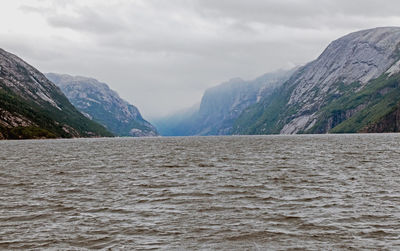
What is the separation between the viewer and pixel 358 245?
17.3 m

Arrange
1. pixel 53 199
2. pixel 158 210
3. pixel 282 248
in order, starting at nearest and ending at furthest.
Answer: pixel 282 248
pixel 158 210
pixel 53 199

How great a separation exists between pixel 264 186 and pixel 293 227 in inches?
574

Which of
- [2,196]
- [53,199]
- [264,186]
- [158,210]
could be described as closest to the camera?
[158,210]

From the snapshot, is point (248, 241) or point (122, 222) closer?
point (248, 241)

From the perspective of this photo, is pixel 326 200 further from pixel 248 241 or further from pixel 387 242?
pixel 248 241

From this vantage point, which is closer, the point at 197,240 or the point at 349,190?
the point at 197,240

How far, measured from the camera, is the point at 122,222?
22.2 metres

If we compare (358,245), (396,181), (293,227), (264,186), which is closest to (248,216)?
(293,227)

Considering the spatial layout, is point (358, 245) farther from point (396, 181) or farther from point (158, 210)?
point (396, 181)

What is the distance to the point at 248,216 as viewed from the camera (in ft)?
76.8

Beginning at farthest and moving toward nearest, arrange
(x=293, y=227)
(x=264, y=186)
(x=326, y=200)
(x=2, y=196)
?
1. (x=264, y=186)
2. (x=2, y=196)
3. (x=326, y=200)
4. (x=293, y=227)

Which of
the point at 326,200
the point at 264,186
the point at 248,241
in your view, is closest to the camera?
the point at 248,241

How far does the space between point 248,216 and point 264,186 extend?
477 inches

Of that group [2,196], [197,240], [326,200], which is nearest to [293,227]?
[197,240]
